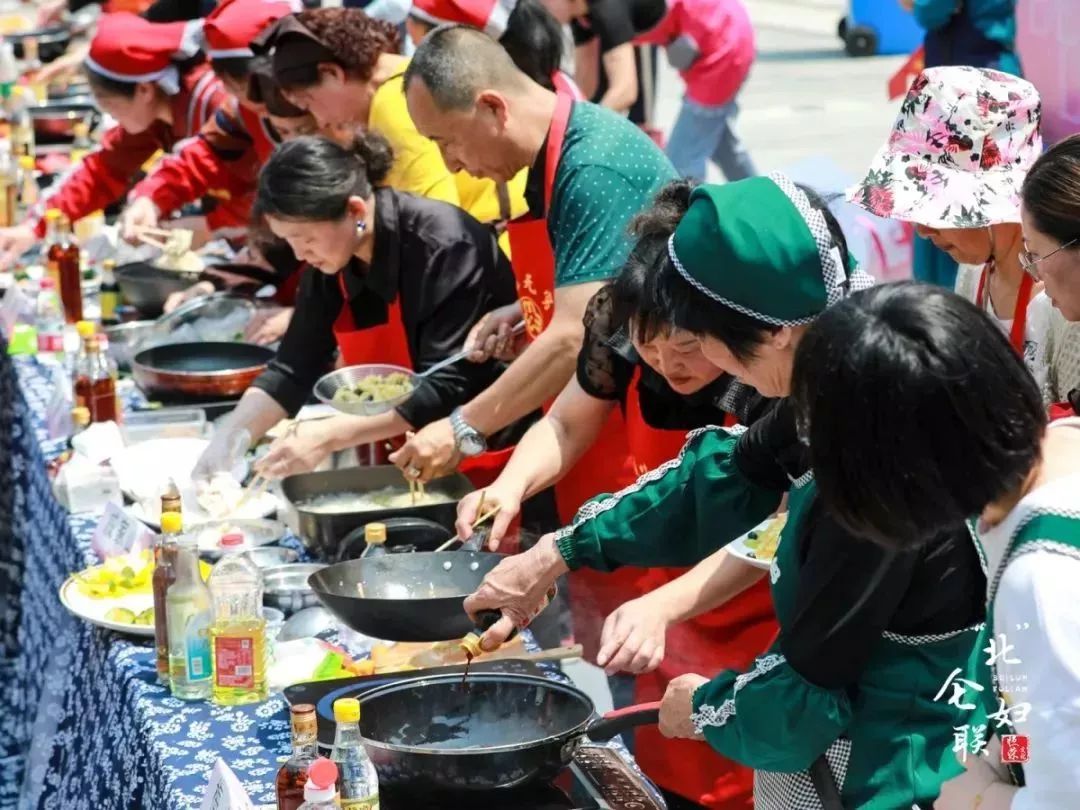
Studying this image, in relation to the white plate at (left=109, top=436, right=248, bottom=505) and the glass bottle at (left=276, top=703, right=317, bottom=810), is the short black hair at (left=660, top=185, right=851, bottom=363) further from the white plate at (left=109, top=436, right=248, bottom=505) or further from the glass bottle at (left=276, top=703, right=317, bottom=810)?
the white plate at (left=109, top=436, right=248, bottom=505)

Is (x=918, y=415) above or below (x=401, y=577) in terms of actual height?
above

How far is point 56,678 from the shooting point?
10.1 feet

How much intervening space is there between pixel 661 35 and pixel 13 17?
4749 millimetres

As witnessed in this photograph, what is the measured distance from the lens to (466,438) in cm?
299

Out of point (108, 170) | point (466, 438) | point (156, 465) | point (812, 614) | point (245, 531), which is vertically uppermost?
point (812, 614)

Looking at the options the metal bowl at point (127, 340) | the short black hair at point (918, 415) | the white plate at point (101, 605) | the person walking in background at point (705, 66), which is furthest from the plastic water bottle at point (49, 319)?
the short black hair at point (918, 415)

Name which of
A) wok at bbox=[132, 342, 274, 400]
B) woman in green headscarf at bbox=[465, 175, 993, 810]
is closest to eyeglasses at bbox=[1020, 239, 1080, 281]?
woman in green headscarf at bbox=[465, 175, 993, 810]

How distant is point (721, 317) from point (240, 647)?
927 millimetres

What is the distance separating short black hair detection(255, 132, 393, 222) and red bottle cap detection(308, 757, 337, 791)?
1716 mm

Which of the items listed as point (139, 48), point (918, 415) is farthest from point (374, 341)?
point (918, 415)

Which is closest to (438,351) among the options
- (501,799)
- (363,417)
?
(363,417)

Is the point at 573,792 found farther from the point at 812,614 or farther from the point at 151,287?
the point at 151,287

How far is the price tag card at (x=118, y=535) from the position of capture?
280 centimetres

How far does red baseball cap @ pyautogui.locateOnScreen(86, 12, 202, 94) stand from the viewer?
492 centimetres
